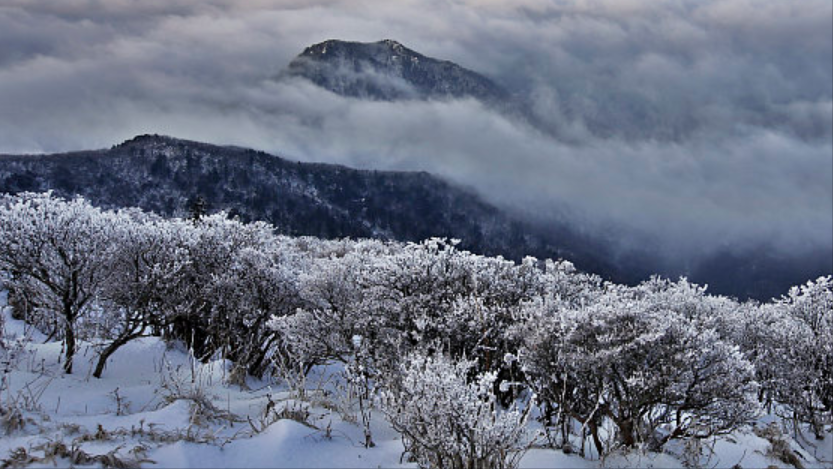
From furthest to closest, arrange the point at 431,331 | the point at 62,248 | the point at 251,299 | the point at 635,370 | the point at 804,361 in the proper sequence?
1. the point at 804,361
2. the point at 251,299
3. the point at 431,331
4. the point at 62,248
5. the point at 635,370

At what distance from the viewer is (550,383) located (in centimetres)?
852

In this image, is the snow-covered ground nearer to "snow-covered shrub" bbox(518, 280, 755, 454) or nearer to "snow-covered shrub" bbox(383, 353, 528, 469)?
"snow-covered shrub" bbox(518, 280, 755, 454)

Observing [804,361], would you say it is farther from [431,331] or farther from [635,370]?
[431,331]

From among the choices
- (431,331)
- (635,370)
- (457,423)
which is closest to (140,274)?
(431,331)

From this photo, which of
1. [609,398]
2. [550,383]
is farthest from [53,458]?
[609,398]

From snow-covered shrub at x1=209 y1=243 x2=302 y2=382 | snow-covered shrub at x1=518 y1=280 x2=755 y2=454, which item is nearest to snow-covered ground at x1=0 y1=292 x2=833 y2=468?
snow-covered shrub at x1=518 y1=280 x2=755 y2=454

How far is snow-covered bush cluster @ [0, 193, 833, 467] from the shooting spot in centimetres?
656

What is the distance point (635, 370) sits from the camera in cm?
826

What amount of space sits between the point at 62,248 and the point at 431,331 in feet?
24.4

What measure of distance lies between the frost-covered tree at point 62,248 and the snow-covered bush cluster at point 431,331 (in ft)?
0.12

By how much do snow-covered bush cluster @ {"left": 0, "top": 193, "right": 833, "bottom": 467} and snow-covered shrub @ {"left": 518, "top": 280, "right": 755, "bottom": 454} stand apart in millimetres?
29

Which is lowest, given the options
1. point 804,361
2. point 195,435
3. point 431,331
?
point 804,361

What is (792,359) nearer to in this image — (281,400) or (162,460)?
(281,400)

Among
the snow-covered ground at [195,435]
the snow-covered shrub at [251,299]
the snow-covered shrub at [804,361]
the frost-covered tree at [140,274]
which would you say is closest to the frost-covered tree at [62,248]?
the frost-covered tree at [140,274]
